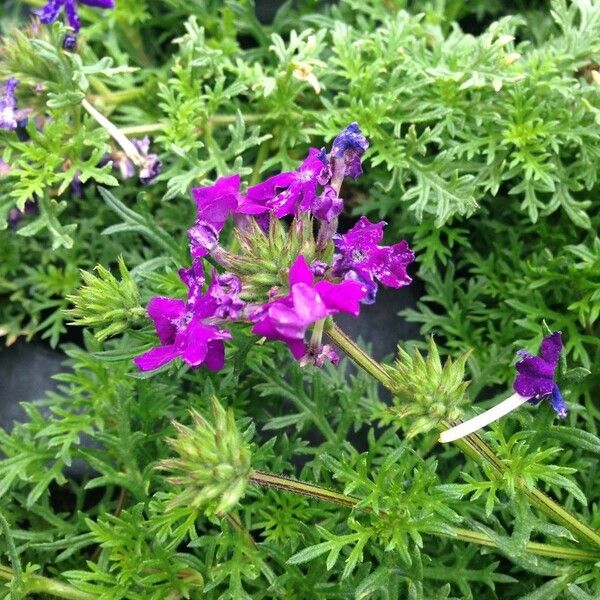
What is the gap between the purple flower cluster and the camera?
1.46 m

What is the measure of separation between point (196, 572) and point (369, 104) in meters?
1.46

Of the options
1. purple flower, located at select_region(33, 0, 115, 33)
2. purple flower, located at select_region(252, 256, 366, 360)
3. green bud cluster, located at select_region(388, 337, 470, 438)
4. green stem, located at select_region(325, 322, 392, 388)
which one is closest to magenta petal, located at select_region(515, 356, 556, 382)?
green bud cluster, located at select_region(388, 337, 470, 438)

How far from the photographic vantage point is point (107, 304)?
1738 millimetres

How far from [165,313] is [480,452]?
74 centimetres

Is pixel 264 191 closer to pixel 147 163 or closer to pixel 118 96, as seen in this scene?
pixel 147 163

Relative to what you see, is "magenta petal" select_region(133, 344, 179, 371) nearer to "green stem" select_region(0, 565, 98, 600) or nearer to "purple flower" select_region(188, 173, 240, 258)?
"purple flower" select_region(188, 173, 240, 258)

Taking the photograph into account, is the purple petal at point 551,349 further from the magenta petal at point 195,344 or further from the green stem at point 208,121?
the green stem at point 208,121

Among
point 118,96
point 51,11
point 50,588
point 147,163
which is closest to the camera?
point 50,588

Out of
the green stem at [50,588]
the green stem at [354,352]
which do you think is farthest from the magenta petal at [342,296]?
the green stem at [50,588]

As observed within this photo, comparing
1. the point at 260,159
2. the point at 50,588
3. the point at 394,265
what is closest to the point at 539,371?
the point at 394,265

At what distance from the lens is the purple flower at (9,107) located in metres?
2.30

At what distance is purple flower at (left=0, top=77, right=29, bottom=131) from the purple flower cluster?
2.99 ft

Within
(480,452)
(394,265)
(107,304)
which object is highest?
(394,265)

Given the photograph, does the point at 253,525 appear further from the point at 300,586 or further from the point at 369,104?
the point at 369,104
